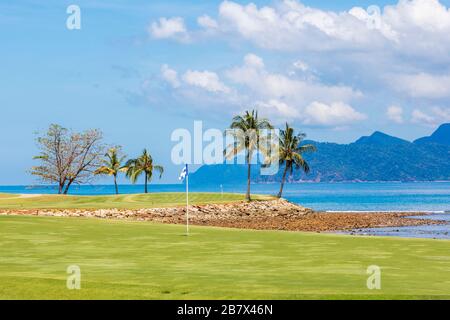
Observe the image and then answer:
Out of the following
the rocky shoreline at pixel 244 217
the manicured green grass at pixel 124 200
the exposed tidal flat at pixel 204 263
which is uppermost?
the exposed tidal flat at pixel 204 263

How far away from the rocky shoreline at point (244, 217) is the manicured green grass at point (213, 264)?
106 feet

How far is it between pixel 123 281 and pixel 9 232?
55.4 feet

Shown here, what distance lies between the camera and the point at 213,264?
1994 cm

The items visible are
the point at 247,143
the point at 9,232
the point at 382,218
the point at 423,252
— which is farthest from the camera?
the point at 247,143

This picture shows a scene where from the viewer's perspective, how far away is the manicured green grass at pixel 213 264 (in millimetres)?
14164

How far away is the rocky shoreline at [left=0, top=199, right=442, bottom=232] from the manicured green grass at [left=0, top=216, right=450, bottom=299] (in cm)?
3230

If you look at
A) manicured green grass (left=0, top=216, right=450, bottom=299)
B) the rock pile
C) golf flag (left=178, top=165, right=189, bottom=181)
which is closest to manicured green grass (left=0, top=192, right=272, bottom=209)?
the rock pile

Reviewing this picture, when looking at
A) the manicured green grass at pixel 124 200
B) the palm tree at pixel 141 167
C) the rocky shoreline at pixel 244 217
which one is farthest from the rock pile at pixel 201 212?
the palm tree at pixel 141 167

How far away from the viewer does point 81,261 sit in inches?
812

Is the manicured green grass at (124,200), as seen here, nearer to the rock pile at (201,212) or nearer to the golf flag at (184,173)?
the rock pile at (201,212)

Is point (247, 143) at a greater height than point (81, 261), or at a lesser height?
greater
